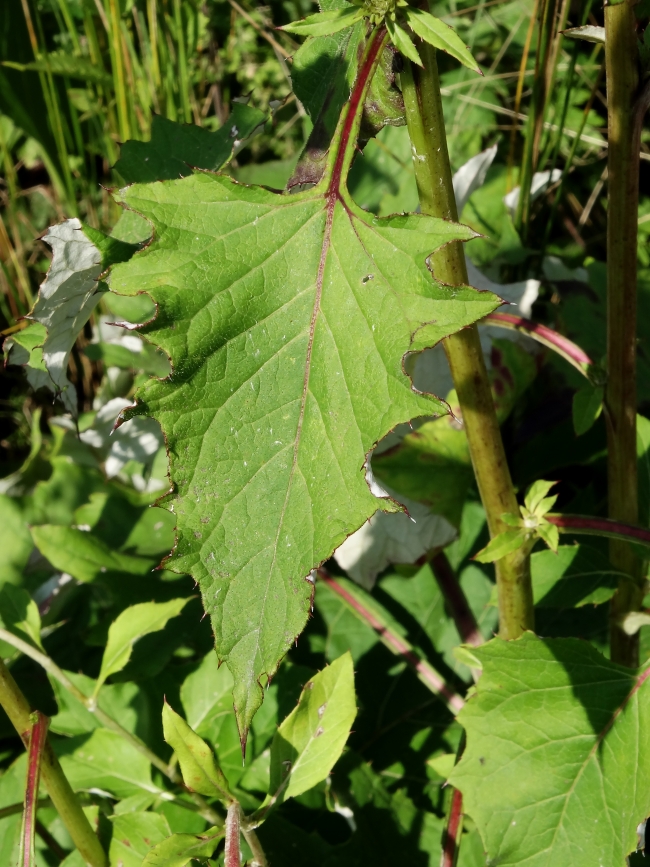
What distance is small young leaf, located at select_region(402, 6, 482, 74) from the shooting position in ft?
1.53

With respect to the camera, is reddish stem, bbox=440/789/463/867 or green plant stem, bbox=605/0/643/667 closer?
green plant stem, bbox=605/0/643/667

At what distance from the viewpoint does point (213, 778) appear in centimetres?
71

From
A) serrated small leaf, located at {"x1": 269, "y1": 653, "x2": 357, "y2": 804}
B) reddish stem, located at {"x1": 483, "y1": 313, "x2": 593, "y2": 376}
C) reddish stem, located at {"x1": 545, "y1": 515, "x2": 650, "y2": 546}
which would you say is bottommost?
serrated small leaf, located at {"x1": 269, "y1": 653, "x2": 357, "y2": 804}

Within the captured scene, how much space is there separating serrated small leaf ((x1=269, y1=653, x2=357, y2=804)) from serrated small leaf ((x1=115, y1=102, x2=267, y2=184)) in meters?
0.54

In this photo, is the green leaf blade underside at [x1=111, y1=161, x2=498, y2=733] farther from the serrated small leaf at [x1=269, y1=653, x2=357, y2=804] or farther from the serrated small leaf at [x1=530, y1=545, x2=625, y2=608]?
the serrated small leaf at [x1=530, y1=545, x2=625, y2=608]

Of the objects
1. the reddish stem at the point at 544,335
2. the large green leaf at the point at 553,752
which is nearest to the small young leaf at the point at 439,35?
the reddish stem at the point at 544,335

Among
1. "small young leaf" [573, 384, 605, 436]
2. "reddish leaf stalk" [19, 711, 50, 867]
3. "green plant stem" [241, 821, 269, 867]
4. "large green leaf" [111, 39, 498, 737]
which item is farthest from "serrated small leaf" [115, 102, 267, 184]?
"green plant stem" [241, 821, 269, 867]

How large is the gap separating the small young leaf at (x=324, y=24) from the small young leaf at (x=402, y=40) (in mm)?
23

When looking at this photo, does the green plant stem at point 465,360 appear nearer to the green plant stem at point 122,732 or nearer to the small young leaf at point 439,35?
the small young leaf at point 439,35

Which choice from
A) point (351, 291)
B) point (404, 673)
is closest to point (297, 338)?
point (351, 291)

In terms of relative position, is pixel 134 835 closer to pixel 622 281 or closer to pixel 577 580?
pixel 577 580

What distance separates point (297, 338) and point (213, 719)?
1.87ft

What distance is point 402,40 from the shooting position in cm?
48

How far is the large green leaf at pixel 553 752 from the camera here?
726 mm
